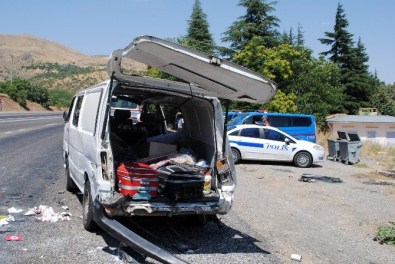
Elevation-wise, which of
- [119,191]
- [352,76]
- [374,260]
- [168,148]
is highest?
[352,76]

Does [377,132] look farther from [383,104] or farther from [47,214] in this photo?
[47,214]

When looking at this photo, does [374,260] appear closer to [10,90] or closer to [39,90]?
[10,90]

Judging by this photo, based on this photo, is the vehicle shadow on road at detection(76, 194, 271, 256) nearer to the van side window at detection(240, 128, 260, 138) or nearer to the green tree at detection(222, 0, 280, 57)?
the van side window at detection(240, 128, 260, 138)

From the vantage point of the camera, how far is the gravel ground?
264 inches

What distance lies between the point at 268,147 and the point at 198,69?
11751 mm

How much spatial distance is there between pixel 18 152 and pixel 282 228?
1063 centimetres

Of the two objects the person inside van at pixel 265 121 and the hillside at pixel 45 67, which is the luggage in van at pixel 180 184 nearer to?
the person inside van at pixel 265 121

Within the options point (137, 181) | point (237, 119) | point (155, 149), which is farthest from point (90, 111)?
point (237, 119)

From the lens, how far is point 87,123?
7062mm

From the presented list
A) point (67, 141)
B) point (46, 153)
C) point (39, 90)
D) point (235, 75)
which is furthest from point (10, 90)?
point (235, 75)

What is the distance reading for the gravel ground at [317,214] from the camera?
6715 mm

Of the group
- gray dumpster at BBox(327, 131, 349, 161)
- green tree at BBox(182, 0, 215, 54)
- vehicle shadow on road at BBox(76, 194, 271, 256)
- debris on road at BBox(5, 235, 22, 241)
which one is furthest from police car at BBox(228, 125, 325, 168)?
green tree at BBox(182, 0, 215, 54)

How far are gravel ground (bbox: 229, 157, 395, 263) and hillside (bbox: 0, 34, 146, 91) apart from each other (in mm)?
69946

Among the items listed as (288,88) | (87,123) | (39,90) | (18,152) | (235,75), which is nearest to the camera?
(235,75)
